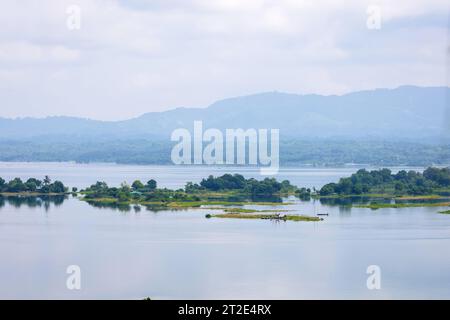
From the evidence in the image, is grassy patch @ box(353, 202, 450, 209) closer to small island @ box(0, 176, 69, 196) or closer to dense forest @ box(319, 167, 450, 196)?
dense forest @ box(319, 167, 450, 196)

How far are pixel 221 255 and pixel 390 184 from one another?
1441 cm

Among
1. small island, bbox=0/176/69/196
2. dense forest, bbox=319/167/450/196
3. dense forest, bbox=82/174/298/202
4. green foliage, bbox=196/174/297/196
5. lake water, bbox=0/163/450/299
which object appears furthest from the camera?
small island, bbox=0/176/69/196

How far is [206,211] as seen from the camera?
1744 centimetres

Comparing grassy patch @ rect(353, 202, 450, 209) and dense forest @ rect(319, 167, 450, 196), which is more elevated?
dense forest @ rect(319, 167, 450, 196)

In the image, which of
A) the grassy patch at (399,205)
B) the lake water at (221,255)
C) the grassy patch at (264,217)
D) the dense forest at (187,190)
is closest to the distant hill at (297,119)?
the dense forest at (187,190)

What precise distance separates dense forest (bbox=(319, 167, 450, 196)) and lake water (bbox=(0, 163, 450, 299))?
4.97m

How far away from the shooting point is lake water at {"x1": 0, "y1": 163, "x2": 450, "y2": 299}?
872 cm

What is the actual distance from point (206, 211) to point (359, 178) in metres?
7.99

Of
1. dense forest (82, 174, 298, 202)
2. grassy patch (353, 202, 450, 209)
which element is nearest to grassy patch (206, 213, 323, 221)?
grassy patch (353, 202, 450, 209)

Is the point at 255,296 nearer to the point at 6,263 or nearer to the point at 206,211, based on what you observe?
the point at 6,263

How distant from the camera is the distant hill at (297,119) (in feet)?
270

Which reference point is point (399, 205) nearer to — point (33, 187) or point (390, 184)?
point (390, 184)
